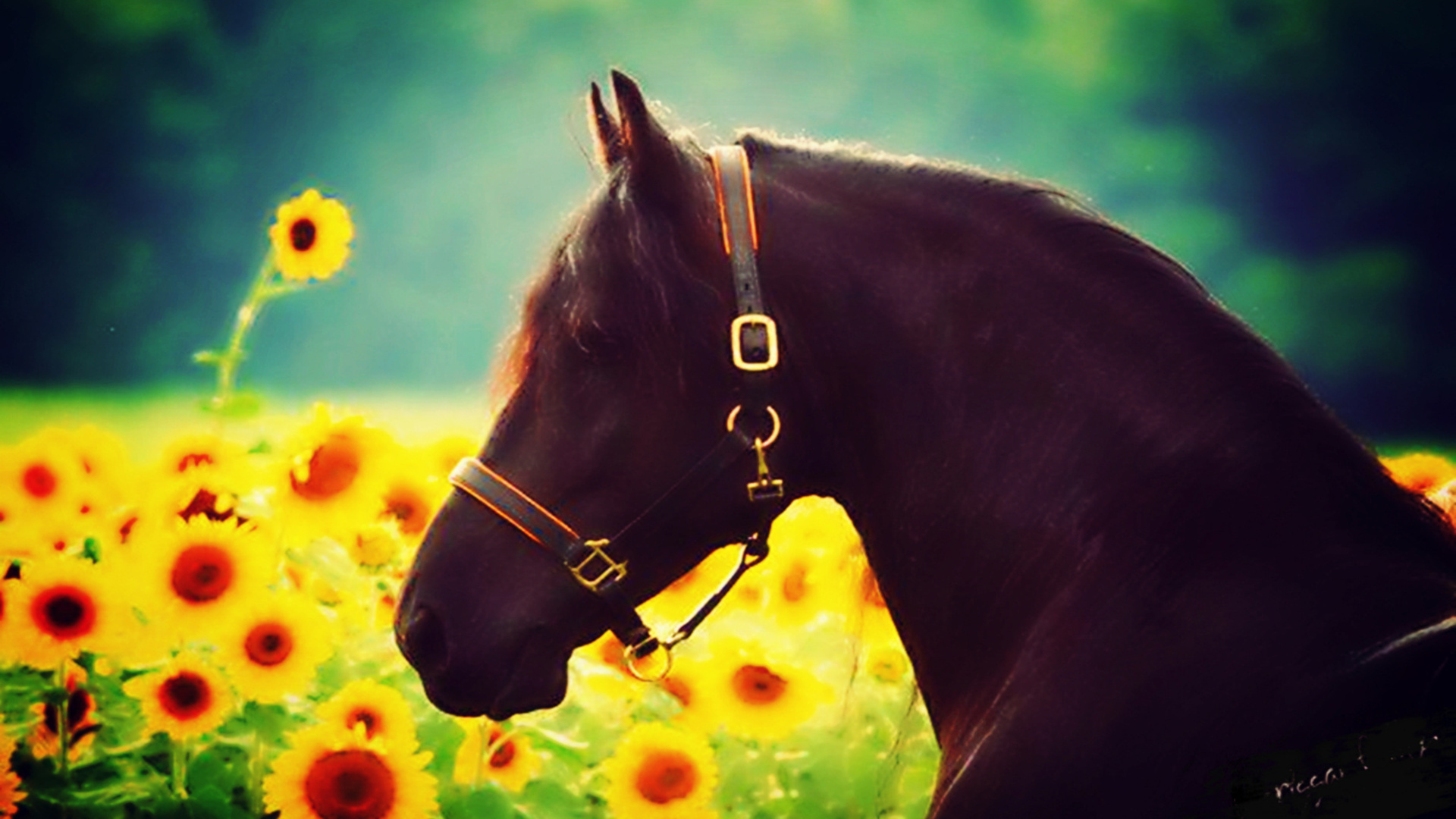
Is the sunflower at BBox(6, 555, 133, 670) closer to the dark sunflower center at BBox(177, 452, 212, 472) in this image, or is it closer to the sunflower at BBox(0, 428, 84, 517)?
the dark sunflower center at BBox(177, 452, 212, 472)

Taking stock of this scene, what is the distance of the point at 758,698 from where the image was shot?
252 cm

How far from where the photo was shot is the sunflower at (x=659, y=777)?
234 centimetres

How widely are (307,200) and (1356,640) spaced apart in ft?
7.60

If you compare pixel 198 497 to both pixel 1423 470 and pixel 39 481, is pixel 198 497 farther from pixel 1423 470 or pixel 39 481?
pixel 1423 470

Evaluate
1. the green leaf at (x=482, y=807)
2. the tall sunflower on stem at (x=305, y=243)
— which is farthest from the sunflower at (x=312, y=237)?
the green leaf at (x=482, y=807)

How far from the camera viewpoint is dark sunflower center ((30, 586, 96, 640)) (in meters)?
2.33

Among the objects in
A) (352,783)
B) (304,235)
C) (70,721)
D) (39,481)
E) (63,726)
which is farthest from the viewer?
(39,481)

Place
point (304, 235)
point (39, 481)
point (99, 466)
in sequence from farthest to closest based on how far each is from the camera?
1. point (99, 466)
2. point (39, 481)
3. point (304, 235)

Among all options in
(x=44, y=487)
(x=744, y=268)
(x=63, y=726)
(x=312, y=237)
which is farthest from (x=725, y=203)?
(x=44, y=487)

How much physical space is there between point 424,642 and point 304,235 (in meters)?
1.44

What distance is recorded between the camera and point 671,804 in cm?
233

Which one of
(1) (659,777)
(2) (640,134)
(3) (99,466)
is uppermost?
(3) (99,466)

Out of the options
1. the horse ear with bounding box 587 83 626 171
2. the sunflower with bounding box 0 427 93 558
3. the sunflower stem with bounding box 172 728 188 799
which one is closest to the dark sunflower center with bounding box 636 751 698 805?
the sunflower stem with bounding box 172 728 188 799

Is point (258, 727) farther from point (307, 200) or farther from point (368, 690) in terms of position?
point (307, 200)
